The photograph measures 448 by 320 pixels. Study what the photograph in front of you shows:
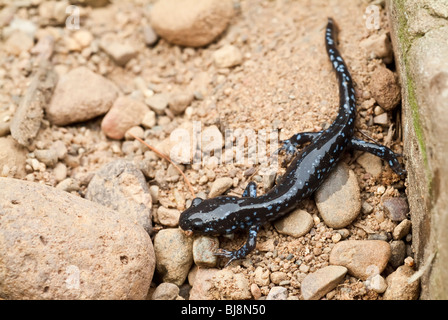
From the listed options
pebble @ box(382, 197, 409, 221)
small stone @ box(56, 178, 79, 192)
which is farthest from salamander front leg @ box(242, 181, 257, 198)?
small stone @ box(56, 178, 79, 192)

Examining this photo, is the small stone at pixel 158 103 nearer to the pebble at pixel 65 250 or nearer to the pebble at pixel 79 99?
the pebble at pixel 79 99

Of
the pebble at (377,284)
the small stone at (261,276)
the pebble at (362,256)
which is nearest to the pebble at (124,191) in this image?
the small stone at (261,276)

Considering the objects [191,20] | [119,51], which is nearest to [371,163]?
[191,20]

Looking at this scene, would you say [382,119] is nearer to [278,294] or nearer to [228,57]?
[228,57]

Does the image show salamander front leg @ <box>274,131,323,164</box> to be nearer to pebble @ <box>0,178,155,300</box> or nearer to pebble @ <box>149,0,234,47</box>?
pebble @ <box>0,178,155,300</box>

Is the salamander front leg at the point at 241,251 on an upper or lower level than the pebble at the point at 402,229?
lower
